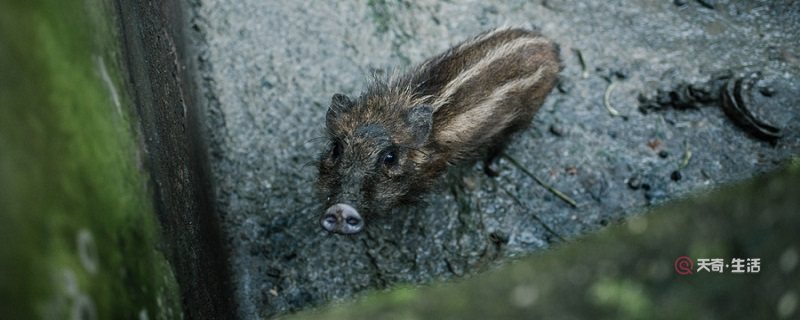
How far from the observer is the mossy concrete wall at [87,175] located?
1.62m

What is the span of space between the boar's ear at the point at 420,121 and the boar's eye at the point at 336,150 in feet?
1.23

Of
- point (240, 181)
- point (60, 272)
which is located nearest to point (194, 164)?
point (240, 181)

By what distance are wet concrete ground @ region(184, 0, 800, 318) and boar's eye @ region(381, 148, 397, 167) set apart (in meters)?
0.54

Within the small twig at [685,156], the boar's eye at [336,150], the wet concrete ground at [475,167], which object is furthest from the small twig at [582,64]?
the boar's eye at [336,150]

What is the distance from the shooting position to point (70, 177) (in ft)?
6.15

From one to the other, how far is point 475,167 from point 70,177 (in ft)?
10.2

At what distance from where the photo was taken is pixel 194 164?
3.85 meters

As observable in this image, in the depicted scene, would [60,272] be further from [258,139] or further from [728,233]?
[258,139]

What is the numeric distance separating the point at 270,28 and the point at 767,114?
3.16 m

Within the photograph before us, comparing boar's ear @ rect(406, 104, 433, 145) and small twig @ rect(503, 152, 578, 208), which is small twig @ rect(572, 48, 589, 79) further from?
boar's ear @ rect(406, 104, 433, 145)

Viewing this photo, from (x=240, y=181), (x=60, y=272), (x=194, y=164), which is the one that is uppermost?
(x=60, y=272)

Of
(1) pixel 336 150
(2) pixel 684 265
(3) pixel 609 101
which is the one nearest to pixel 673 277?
(2) pixel 684 265

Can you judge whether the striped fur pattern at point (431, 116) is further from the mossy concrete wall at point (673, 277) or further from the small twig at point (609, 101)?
the mossy concrete wall at point (673, 277)

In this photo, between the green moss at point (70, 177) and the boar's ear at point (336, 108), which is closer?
the green moss at point (70, 177)
